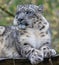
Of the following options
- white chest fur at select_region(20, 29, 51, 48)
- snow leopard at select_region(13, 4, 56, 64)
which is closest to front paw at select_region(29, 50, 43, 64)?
snow leopard at select_region(13, 4, 56, 64)

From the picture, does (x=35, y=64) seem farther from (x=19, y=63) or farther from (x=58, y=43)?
(x=58, y=43)

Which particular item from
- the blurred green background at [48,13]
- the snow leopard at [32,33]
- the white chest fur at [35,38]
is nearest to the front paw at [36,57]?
the snow leopard at [32,33]

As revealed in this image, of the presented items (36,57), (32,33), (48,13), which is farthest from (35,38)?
(48,13)

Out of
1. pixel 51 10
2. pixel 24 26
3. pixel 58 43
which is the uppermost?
pixel 24 26

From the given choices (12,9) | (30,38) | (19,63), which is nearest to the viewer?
(19,63)

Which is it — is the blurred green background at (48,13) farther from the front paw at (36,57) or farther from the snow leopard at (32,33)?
the front paw at (36,57)

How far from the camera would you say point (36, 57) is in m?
6.14

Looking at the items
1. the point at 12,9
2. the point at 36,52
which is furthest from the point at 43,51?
the point at 12,9

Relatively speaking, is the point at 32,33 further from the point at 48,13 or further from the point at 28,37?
the point at 48,13

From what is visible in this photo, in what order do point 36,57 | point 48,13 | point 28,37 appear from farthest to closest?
point 48,13 < point 28,37 < point 36,57

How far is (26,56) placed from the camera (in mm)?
6301

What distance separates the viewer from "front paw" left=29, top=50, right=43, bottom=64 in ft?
19.9

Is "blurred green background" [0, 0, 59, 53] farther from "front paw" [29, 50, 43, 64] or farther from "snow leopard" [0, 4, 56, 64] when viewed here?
"front paw" [29, 50, 43, 64]

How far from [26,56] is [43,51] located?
0.26 meters
